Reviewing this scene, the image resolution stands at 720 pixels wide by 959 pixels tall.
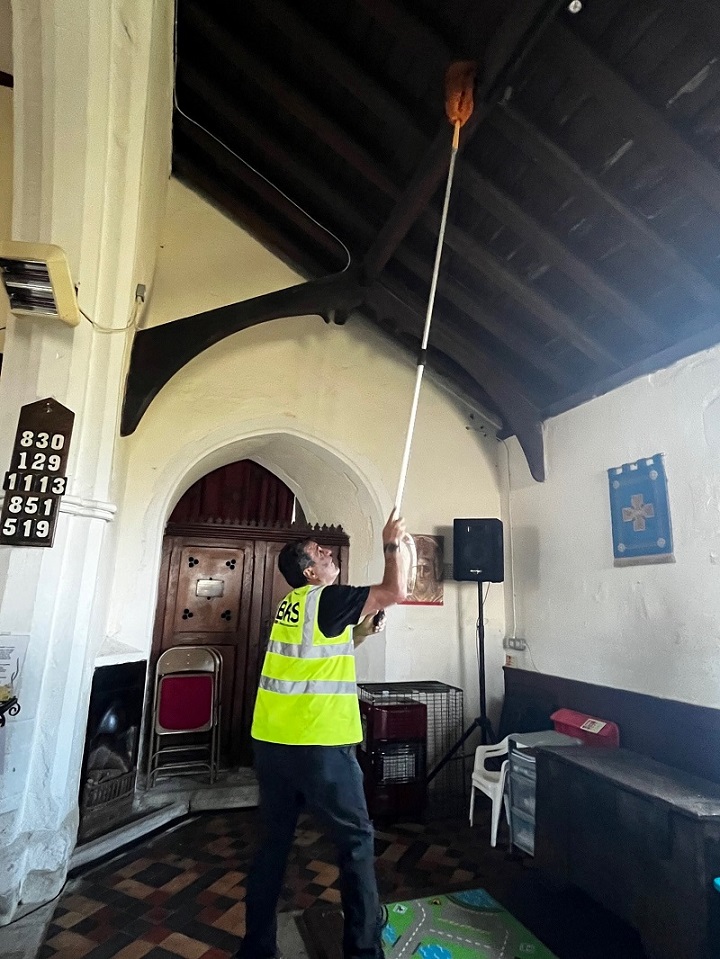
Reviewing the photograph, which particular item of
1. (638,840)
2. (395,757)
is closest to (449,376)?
(395,757)

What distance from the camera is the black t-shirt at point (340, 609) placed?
80.1 inches

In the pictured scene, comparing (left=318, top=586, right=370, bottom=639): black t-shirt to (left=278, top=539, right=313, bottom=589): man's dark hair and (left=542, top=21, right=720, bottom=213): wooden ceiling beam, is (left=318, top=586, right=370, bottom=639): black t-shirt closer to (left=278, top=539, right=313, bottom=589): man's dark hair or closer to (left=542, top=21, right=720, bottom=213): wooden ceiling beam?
(left=278, top=539, right=313, bottom=589): man's dark hair

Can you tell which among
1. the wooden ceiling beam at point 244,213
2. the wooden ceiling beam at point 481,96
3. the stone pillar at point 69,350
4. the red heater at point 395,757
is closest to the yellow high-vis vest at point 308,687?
the stone pillar at point 69,350

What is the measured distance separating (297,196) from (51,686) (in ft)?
11.5

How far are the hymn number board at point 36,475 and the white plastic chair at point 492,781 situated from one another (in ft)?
9.46

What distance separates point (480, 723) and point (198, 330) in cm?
343

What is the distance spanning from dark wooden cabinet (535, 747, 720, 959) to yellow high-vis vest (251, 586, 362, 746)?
129cm

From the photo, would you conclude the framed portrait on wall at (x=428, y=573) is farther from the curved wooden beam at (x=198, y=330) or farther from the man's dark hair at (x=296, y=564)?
the man's dark hair at (x=296, y=564)

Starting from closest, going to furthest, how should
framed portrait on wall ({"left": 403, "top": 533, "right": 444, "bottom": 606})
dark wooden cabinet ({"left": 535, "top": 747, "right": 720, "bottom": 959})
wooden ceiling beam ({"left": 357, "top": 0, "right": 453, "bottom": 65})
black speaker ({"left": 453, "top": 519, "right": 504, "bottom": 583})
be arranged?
1. dark wooden cabinet ({"left": 535, "top": 747, "right": 720, "bottom": 959})
2. wooden ceiling beam ({"left": 357, "top": 0, "right": 453, "bottom": 65})
3. black speaker ({"left": 453, "top": 519, "right": 504, "bottom": 583})
4. framed portrait on wall ({"left": 403, "top": 533, "right": 444, "bottom": 606})

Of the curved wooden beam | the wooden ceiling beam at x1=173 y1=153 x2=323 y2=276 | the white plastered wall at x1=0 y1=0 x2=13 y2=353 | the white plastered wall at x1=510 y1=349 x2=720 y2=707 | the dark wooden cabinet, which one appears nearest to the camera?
the dark wooden cabinet

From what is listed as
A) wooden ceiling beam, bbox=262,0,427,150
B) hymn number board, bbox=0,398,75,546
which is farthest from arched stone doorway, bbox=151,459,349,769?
wooden ceiling beam, bbox=262,0,427,150

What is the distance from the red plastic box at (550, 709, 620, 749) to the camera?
10.6 ft

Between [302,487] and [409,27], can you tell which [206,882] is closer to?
[302,487]

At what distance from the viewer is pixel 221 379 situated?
4297 mm
